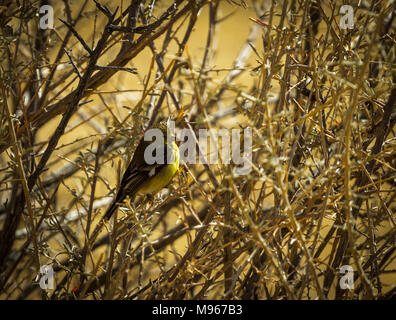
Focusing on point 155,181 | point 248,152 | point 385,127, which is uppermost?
point 155,181

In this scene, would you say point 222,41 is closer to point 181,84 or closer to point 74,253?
point 181,84

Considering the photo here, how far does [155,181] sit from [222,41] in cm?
492

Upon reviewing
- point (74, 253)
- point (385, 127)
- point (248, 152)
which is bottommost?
point (74, 253)

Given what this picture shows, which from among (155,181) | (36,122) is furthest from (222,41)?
(36,122)

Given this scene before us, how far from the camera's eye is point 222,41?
7.82m

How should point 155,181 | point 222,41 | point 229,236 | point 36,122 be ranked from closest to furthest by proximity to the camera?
point 229,236, point 36,122, point 155,181, point 222,41

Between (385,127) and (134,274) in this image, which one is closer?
(385,127)

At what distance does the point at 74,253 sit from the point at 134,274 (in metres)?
1.54
